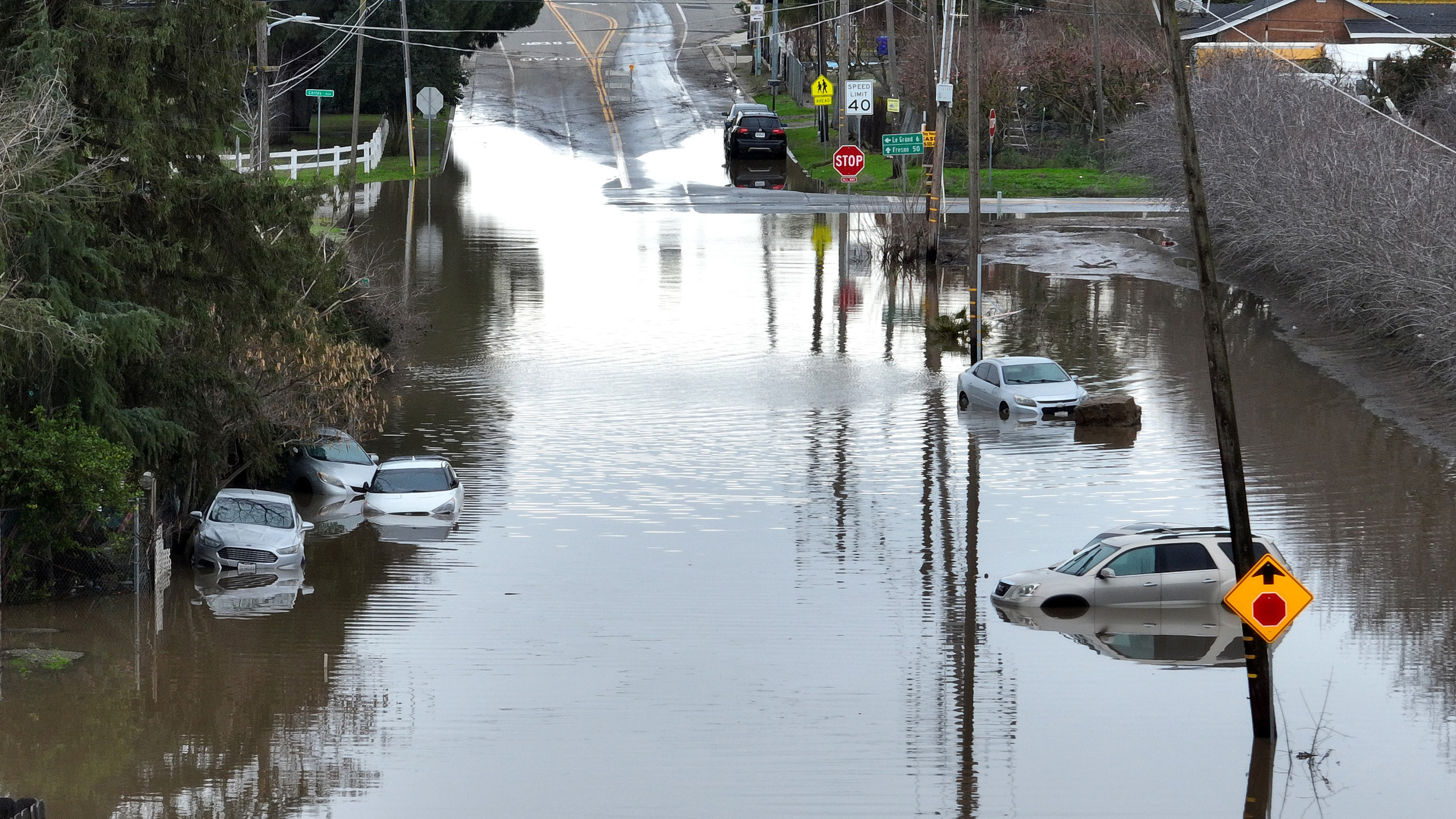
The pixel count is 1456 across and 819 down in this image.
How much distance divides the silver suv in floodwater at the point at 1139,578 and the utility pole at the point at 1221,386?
4.89 meters

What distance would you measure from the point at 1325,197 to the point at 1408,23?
57.9 metres

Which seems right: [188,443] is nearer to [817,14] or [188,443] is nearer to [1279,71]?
[1279,71]

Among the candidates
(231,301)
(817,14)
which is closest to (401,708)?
(231,301)

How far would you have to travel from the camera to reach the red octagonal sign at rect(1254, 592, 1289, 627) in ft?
46.1

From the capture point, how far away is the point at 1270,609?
1408 centimetres

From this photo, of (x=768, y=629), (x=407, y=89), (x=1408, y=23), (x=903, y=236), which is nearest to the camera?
(x=768, y=629)

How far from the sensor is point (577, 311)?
43062 millimetres

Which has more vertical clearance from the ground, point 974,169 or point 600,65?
point 600,65

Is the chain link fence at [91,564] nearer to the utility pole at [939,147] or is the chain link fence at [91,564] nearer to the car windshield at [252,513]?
the car windshield at [252,513]

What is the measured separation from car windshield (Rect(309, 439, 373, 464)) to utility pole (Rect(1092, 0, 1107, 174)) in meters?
45.2

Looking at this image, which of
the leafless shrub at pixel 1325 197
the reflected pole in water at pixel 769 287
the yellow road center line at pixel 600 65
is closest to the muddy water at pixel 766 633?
the leafless shrub at pixel 1325 197

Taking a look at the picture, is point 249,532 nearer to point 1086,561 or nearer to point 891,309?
point 1086,561

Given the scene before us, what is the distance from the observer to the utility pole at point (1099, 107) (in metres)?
66.8

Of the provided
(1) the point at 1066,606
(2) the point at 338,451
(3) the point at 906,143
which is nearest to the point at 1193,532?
(1) the point at 1066,606
